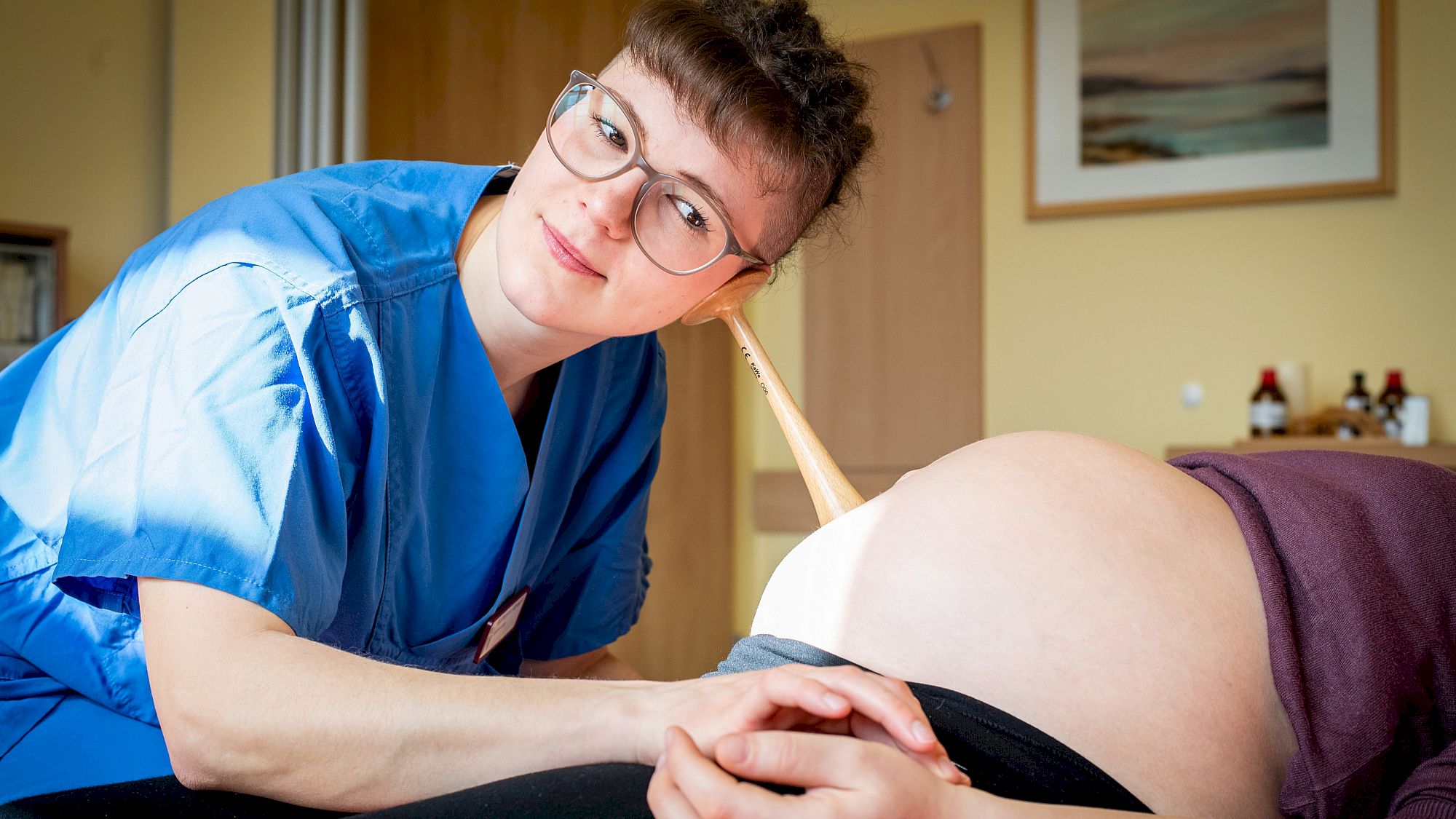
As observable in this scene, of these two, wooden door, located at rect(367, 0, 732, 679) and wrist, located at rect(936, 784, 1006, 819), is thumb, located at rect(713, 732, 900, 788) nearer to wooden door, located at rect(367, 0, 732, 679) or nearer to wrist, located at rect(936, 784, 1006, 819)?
wrist, located at rect(936, 784, 1006, 819)

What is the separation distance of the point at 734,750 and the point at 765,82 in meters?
0.71

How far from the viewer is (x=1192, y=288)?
11.5 feet

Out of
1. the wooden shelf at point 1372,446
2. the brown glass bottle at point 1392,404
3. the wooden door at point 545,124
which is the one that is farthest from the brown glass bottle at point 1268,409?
the wooden door at point 545,124

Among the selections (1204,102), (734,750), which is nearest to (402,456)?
(734,750)

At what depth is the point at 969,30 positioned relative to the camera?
12.2 ft

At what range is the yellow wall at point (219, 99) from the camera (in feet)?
7.60

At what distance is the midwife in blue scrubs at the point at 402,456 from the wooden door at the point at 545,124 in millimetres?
1362

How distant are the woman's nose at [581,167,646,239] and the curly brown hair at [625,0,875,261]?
9 cm

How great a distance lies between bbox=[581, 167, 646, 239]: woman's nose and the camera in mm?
991

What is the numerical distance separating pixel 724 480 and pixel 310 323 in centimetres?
304

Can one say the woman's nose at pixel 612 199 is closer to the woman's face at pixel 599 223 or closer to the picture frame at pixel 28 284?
the woman's face at pixel 599 223

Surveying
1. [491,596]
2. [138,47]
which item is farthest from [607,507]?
[138,47]

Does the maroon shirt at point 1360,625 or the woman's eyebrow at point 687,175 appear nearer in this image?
the maroon shirt at point 1360,625

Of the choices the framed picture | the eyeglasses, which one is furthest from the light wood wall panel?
the eyeglasses
